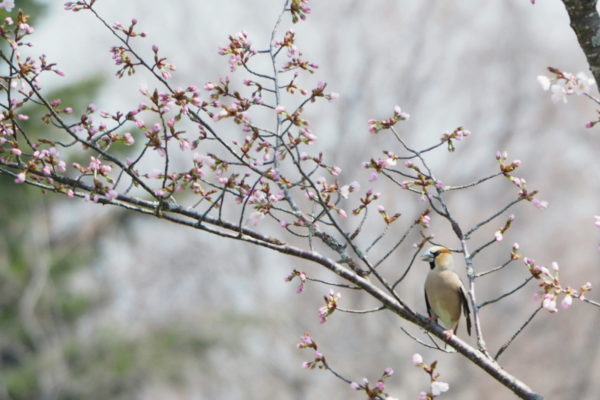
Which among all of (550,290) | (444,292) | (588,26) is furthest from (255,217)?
(444,292)

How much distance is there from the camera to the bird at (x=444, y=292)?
14.1 feet

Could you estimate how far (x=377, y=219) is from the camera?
16.7m

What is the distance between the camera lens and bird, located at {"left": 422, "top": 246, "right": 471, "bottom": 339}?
430cm

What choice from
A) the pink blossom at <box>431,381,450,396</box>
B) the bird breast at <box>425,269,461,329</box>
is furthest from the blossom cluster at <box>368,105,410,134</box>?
the bird breast at <box>425,269,461,329</box>

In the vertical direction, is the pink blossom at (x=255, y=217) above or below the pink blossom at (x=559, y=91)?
below

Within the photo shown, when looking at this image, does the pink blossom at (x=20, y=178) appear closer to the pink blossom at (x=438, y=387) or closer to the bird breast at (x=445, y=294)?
the pink blossom at (x=438, y=387)

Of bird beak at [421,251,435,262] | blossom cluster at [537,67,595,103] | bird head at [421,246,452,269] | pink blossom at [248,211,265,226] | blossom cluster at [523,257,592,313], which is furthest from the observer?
bird head at [421,246,452,269]

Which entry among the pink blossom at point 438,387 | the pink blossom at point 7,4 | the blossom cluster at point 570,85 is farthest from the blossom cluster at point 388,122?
the pink blossom at point 7,4

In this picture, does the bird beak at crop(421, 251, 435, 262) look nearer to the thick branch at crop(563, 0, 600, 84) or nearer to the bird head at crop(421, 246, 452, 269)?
the bird head at crop(421, 246, 452, 269)

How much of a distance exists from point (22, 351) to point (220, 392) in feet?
17.1

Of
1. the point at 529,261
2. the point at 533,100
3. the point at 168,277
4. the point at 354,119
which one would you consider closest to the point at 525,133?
the point at 533,100

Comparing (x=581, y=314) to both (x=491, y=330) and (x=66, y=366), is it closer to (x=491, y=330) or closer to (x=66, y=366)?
(x=491, y=330)

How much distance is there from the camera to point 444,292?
4324 mm

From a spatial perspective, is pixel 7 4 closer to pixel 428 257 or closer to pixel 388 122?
pixel 388 122
